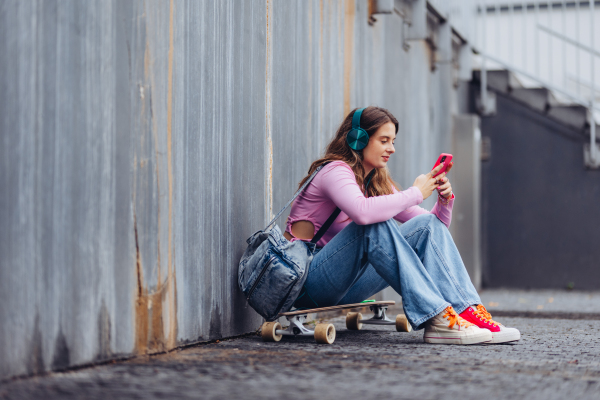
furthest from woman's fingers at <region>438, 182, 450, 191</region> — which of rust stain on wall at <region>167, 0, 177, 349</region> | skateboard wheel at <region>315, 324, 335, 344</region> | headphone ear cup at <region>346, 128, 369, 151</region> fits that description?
rust stain on wall at <region>167, 0, 177, 349</region>

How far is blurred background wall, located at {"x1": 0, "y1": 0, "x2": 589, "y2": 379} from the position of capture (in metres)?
2.30

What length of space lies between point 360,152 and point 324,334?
3.01 feet

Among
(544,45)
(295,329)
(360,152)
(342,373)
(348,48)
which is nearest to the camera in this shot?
(342,373)

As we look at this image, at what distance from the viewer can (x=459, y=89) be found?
8.91 m

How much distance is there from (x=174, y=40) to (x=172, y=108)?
0.96 feet

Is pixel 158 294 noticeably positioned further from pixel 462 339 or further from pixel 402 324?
pixel 402 324

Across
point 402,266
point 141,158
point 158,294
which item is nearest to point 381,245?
point 402,266

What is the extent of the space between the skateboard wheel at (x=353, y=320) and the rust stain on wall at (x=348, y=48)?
173cm

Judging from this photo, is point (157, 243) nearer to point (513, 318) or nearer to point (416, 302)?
point (416, 302)

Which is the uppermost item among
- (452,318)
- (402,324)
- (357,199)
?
(357,199)

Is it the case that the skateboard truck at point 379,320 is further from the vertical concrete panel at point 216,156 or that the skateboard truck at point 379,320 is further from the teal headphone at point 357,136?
the teal headphone at point 357,136

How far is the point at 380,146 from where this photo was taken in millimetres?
3574

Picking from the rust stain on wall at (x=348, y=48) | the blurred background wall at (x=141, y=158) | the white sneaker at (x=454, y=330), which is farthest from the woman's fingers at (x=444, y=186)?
the rust stain on wall at (x=348, y=48)

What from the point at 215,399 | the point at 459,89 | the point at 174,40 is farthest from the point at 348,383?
the point at 459,89
